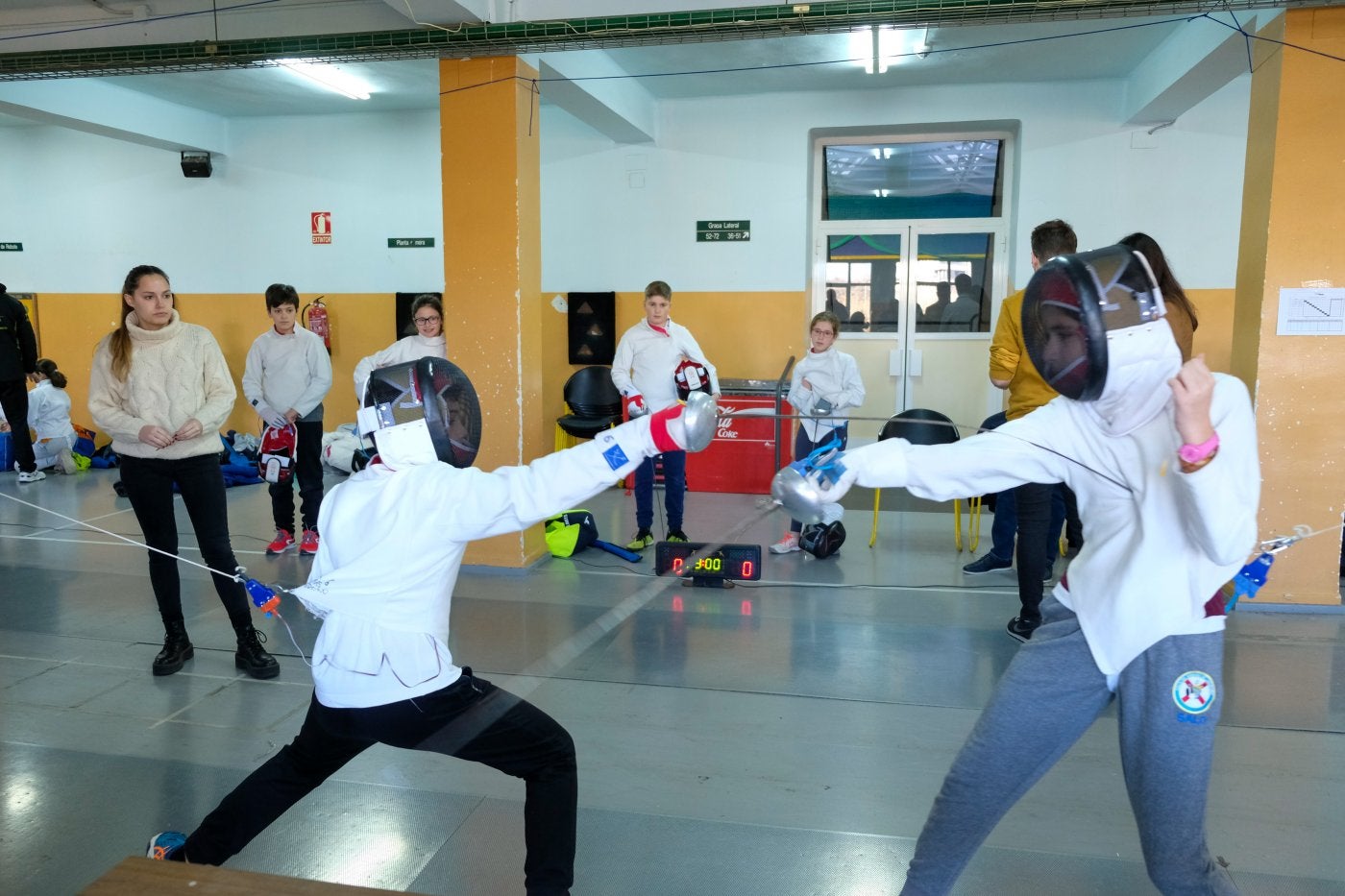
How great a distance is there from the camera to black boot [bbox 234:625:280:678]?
3.68 meters

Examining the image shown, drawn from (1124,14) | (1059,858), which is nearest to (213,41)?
(1124,14)

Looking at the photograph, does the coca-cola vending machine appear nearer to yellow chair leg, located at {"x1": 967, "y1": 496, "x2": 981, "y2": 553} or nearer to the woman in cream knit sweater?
yellow chair leg, located at {"x1": 967, "y1": 496, "x2": 981, "y2": 553}

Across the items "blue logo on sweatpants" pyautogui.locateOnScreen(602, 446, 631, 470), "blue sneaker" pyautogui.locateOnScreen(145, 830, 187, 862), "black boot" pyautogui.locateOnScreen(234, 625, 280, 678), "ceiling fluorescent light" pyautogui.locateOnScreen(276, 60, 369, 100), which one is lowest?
"black boot" pyautogui.locateOnScreen(234, 625, 280, 678)

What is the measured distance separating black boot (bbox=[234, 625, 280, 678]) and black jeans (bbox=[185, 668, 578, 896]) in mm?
1781

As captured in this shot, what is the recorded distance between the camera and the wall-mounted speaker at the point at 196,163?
9.06 meters

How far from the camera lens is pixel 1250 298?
182 inches

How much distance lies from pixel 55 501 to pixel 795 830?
6854 mm

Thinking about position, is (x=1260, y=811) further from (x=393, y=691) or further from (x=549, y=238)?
(x=549, y=238)

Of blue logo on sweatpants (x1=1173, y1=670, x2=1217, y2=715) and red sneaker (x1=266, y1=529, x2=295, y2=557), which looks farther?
red sneaker (x1=266, y1=529, x2=295, y2=557)

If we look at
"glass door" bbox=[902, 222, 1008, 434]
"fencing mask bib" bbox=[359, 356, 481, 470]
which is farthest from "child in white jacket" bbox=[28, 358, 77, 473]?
"fencing mask bib" bbox=[359, 356, 481, 470]

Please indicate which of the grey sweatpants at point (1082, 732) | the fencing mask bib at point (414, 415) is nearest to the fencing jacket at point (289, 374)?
the fencing mask bib at point (414, 415)

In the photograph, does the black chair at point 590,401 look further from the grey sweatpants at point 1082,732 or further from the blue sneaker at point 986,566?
the grey sweatpants at point 1082,732

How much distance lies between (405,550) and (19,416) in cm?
775

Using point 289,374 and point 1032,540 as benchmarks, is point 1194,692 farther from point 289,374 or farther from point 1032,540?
point 289,374
